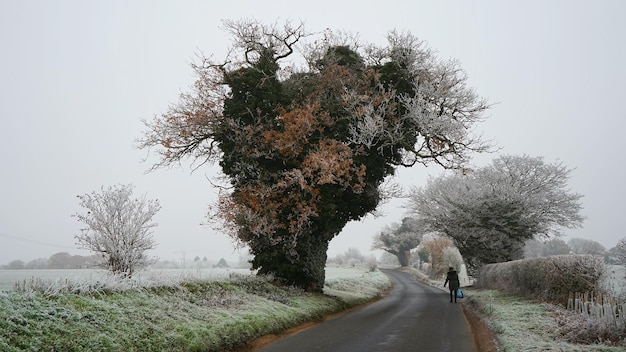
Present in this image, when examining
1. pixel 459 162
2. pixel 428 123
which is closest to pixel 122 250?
pixel 428 123

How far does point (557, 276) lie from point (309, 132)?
1170 centimetres

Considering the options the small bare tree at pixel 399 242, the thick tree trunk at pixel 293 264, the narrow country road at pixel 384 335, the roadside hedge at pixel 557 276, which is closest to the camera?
the narrow country road at pixel 384 335

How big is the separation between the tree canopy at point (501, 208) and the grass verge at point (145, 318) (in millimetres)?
24070

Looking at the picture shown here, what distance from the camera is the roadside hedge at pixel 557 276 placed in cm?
1464

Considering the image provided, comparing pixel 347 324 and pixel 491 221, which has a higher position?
pixel 491 221

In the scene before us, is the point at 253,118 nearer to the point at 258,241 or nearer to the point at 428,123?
the point at 258,241

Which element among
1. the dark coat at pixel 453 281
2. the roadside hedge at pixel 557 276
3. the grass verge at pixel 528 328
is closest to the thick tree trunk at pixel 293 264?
the grass verge at pixel 528 328

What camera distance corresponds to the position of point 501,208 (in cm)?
3472

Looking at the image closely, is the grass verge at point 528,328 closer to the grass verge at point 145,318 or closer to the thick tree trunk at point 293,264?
the grass verge at point 145,318

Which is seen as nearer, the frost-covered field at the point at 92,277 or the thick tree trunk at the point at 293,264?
the frost-covered field at the point at 92,277

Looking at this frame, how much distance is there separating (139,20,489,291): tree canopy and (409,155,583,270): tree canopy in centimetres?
1490

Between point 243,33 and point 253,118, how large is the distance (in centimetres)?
475

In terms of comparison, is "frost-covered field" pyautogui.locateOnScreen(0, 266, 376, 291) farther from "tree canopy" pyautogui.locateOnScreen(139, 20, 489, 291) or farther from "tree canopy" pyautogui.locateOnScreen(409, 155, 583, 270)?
"tree canopy" pyautogui.locateOnScreen(409, 155, 583, 270)

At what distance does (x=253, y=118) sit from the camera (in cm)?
2056
